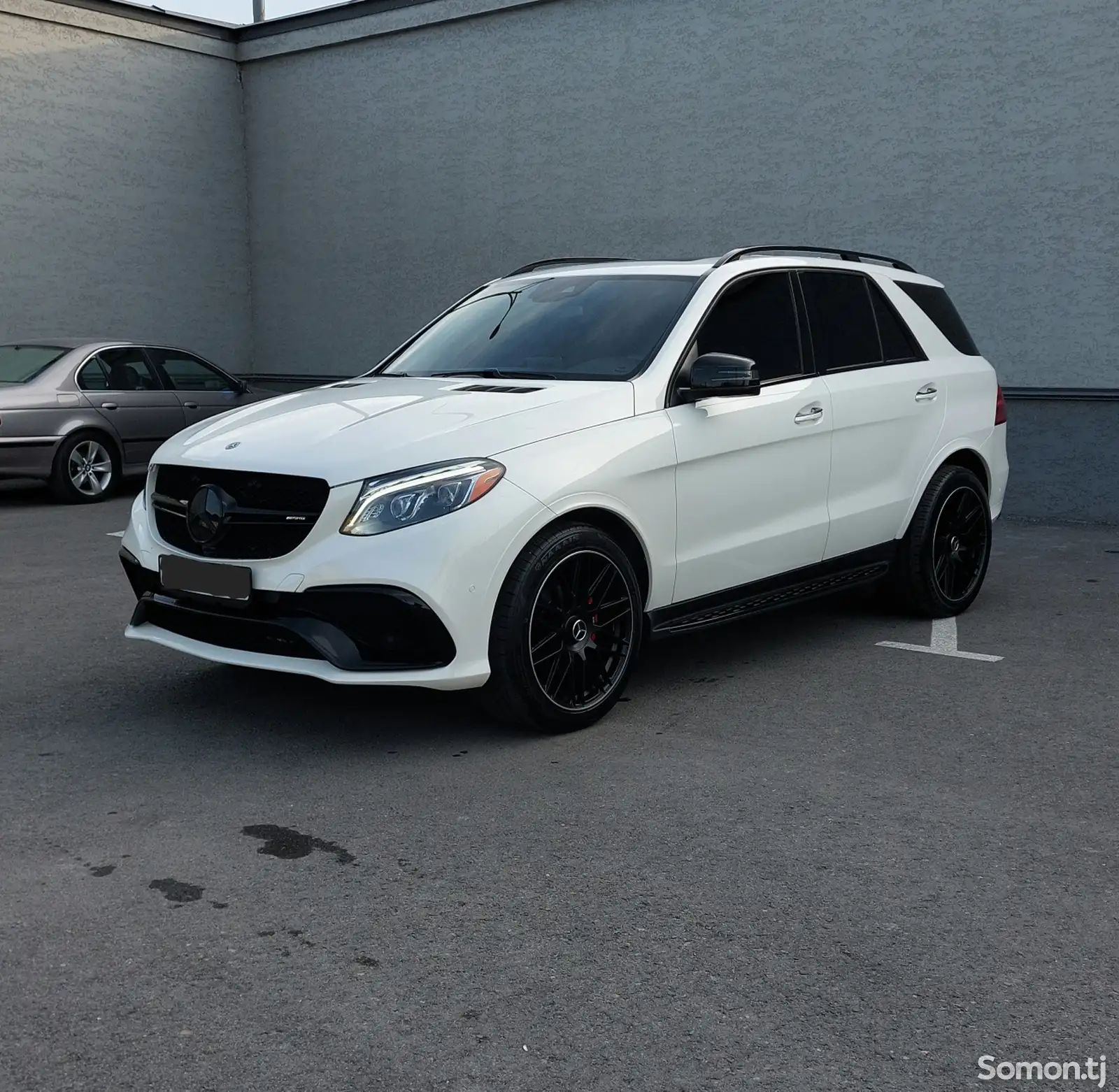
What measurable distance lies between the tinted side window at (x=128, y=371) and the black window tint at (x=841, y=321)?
8.12 m

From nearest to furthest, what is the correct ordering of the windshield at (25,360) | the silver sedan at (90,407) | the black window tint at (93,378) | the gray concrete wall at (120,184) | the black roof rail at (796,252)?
1. the black roof rail at (796,252)
2. the silver sedan at (90,407)
3. the windshield at (25,360)
4. the black window tint at (93,378)
5. the gray concrete wall at (120,184)

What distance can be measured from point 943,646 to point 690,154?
8.25m

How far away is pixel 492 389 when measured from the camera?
5551mm

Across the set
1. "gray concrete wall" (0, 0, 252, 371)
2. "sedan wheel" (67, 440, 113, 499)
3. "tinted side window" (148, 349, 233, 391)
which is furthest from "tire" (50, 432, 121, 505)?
"gray concrete wall" (0, 0, 252, 371)

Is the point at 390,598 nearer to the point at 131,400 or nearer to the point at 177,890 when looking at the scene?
the point at 177,890

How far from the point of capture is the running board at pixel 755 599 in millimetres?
5570

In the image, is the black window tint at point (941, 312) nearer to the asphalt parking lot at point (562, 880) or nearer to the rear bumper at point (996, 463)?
the rear bumper at point (996, 463)

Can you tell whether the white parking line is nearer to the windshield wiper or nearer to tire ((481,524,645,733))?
tire ((481,524,645,733))

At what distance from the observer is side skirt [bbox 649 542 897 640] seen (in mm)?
5590

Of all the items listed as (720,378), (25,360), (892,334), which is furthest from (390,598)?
(25,360)

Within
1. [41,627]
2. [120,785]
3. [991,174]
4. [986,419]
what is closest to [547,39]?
[991,174]

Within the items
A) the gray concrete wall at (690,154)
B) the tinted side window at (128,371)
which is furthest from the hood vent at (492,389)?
the tinted side window at (128,371)

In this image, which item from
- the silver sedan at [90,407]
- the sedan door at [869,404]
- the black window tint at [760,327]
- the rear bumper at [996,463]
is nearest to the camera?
the black window tint at [760,327]

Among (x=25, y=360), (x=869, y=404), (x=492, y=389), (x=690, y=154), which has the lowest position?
(x=869, y=404)
